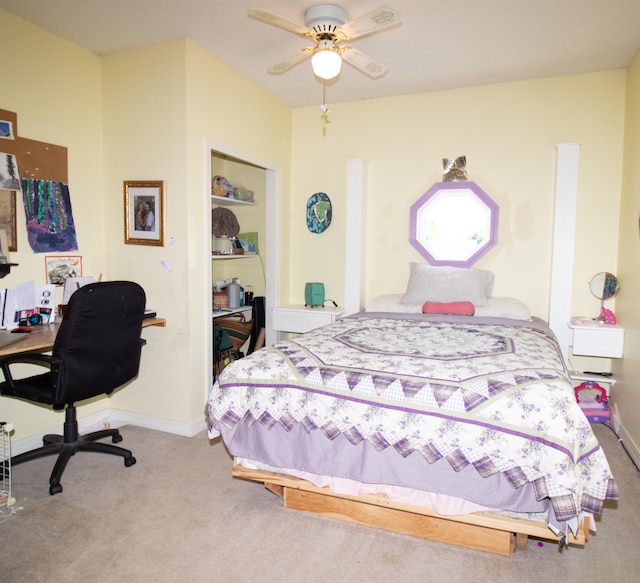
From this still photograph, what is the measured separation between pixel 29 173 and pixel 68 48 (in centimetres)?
92

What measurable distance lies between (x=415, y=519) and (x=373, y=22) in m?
2.36

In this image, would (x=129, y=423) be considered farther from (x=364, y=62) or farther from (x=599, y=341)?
(x=599, y=341)

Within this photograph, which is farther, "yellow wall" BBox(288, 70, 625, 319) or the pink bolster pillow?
"yellow wall" BBox(288, 70, 625, 319)

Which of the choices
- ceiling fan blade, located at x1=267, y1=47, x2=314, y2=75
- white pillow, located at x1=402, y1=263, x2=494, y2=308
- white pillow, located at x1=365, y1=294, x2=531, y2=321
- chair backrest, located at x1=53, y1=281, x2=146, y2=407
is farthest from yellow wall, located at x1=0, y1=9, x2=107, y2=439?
white pillow, located at x1=402, y1=263, x2=494, y2=308

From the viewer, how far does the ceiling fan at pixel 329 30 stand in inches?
91.7

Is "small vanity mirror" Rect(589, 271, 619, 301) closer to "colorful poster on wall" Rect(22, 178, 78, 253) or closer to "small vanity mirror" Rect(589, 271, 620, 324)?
"small vanity mirror" Rect(589, 271, 620, 324)

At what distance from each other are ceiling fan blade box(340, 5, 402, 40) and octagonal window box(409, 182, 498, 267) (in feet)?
5.82

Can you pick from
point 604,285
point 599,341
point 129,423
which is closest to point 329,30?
point 604,285

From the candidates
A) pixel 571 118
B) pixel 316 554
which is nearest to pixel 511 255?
pixel 571 118

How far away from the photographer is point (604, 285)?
3.46 meters

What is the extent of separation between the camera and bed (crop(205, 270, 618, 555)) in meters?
→ 1.73

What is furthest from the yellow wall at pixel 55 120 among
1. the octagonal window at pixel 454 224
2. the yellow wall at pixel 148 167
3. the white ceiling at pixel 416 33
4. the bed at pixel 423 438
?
the octagonal window at pixel 454 224

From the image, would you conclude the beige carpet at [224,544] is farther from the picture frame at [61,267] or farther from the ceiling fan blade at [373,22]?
the ceiling fan blade at [373,22]

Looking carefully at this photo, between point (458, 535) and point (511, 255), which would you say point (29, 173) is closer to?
point (458, 535)
